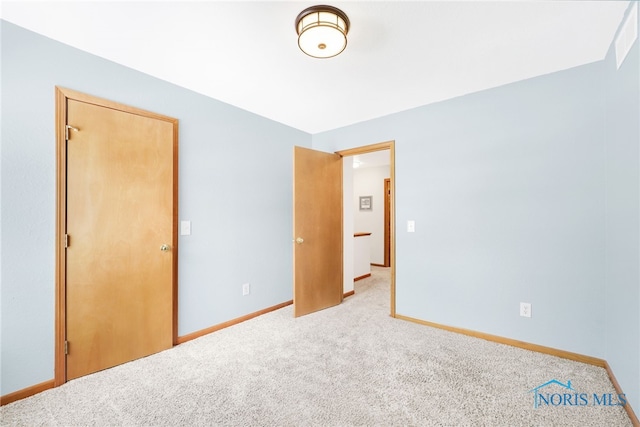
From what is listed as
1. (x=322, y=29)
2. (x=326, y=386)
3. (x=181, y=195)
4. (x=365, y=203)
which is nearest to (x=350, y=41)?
(x=322, y=29)

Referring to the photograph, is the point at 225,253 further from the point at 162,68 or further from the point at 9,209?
the point at 162,68

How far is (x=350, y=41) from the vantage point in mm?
1813

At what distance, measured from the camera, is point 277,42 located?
1.81 metres

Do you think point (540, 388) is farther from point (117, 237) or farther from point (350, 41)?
point (117, 237)

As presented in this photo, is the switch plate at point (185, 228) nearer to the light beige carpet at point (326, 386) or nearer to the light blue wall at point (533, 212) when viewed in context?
the light beige carpet at point (326, 386)

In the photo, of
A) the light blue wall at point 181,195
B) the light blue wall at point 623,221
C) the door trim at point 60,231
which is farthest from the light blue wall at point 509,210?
the door trim at point 60,231

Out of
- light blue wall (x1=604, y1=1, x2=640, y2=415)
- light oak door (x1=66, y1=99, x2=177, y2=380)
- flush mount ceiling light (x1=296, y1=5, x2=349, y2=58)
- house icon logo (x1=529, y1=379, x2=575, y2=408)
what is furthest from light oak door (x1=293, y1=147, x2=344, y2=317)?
light blue wall (x1=604, y1=1, x2=640, y2=415)

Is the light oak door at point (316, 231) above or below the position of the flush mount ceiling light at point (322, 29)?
below

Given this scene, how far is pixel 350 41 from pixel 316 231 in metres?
2.02

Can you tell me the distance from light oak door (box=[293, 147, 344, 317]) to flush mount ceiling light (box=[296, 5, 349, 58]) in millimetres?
1400

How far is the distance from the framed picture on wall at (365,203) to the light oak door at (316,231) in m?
3.08

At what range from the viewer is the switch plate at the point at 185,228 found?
243 centimetres

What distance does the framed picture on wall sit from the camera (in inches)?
255

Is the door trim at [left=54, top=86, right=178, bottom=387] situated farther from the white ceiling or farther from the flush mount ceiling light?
the flush mount ceiling light
